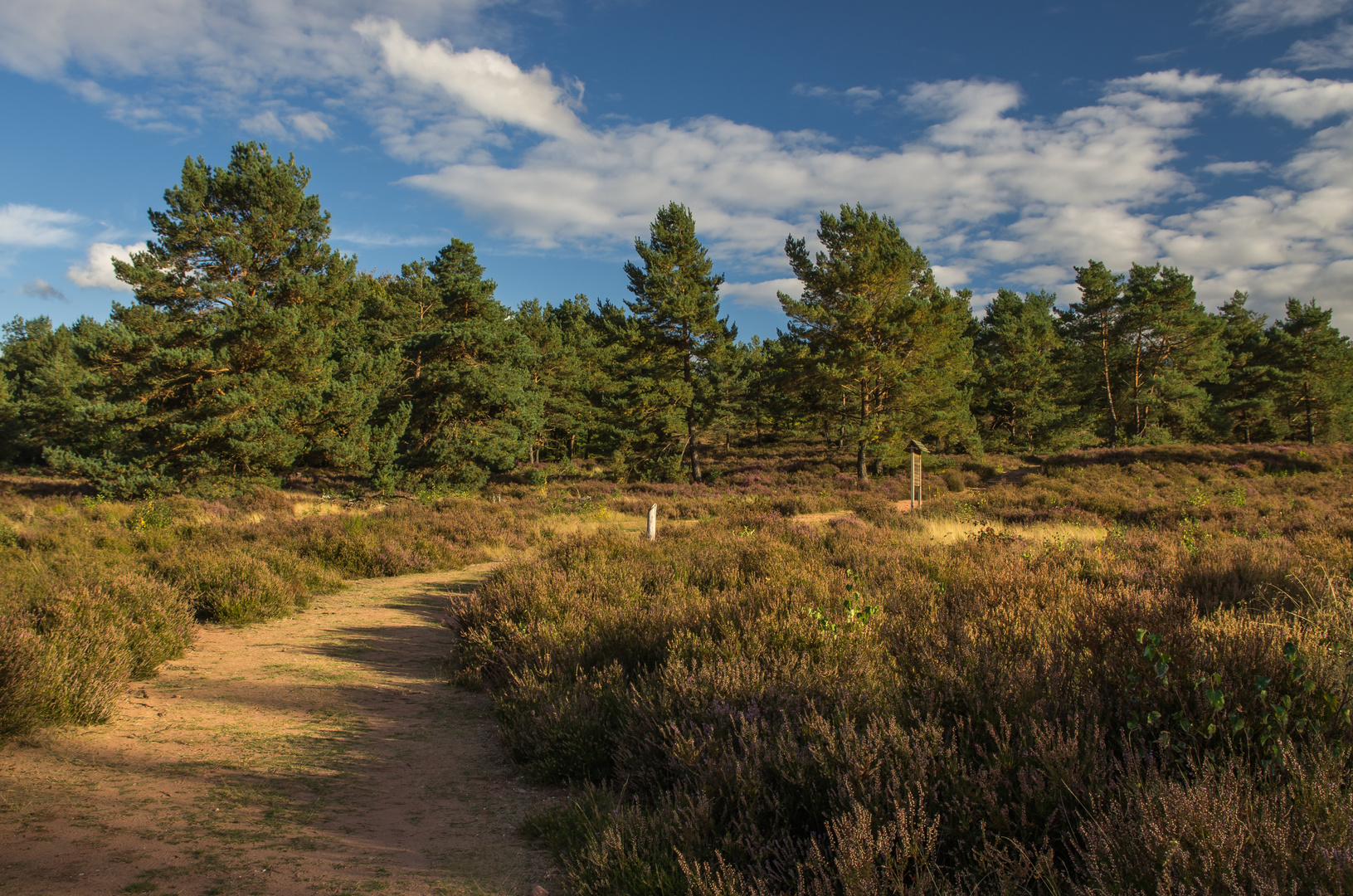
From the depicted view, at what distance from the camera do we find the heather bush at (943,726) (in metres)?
2.01

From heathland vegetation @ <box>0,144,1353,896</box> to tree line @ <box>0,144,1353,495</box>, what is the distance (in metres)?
0.18

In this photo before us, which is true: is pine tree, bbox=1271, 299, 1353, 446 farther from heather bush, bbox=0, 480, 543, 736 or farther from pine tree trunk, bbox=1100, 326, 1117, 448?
heather bush, bbox=0, 480, 543, 736

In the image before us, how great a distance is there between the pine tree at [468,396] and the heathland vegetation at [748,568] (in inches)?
6.9

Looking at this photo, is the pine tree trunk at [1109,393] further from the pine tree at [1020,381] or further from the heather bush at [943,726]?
the heather bush at [943,726]

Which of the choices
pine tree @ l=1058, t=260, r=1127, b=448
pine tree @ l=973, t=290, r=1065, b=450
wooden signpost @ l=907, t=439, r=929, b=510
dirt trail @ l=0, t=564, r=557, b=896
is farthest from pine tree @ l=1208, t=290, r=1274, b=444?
dirt trail @ l=0, t=564, r=557, b=896

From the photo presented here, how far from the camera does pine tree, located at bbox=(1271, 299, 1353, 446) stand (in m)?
38.2

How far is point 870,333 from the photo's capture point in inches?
1041

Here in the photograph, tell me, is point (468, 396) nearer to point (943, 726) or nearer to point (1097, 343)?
point (943, 726)

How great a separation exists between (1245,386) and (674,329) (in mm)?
39657

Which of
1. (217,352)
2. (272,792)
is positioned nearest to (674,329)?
(217,352)

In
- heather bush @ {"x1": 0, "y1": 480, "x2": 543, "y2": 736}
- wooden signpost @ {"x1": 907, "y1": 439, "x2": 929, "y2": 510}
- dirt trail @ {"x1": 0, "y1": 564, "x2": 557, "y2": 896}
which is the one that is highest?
wooden signpost @ {"x1": 907, "y1": 439, "x2": 929, "y2": 510}

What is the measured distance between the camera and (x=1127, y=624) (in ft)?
11.8

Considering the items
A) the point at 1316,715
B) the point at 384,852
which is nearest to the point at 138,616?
the point at 384,852

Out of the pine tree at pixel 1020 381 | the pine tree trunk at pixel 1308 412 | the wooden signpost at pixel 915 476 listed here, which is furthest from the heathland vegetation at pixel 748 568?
the pine tree trunk at pixel 1308 412
